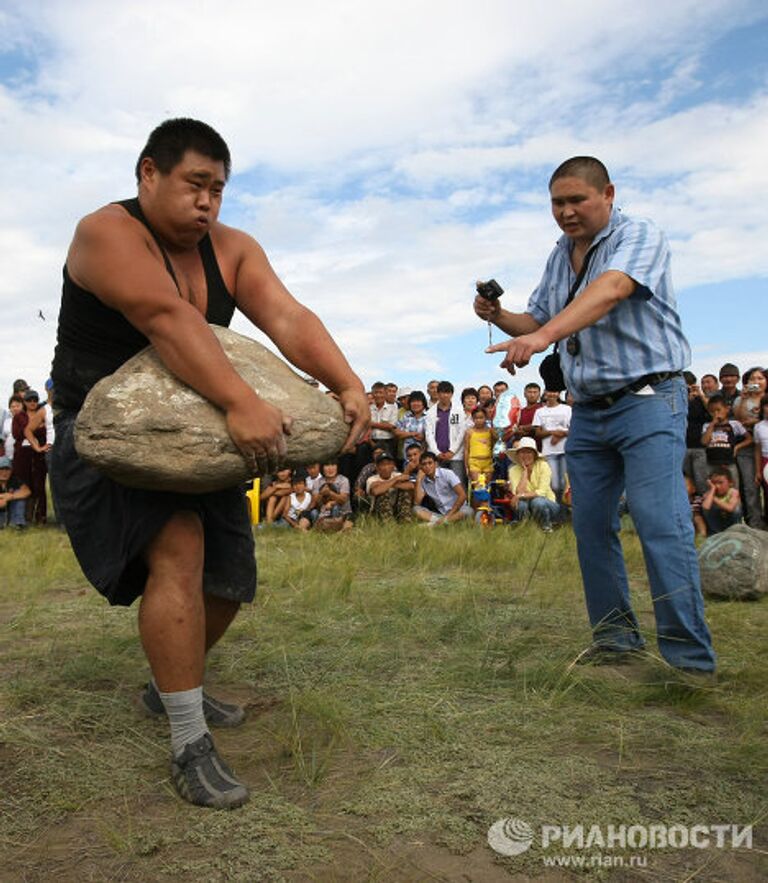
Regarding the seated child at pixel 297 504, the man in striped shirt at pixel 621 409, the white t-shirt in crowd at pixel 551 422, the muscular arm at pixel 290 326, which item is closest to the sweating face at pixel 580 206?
the man in striped shirt at pixel 621 409

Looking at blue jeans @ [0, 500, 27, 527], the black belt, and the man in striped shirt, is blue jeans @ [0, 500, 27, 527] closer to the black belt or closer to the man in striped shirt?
the man in striped shirt

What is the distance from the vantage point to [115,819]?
7.16 feet

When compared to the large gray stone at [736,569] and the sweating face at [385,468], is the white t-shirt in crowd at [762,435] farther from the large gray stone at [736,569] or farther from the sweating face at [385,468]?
the sweating face at [385,468]

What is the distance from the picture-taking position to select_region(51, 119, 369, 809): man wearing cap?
2.34m

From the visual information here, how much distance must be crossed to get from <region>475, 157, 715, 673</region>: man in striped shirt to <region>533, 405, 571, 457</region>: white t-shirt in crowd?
616 centimetres

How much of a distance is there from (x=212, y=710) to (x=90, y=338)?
1274mm

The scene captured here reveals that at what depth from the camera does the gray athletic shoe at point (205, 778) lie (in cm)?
224

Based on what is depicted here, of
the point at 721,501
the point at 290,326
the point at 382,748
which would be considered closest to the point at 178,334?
the point at 290,326

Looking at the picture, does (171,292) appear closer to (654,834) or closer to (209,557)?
(209,557)

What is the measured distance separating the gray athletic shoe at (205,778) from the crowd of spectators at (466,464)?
645 cm

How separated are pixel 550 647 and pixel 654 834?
1.69m

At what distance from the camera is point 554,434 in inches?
388

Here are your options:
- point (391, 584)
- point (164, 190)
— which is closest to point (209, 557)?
point (164, 190)

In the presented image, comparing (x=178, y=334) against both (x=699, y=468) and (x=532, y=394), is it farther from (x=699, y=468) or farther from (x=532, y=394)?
(x=532, y=394)
